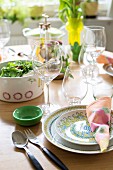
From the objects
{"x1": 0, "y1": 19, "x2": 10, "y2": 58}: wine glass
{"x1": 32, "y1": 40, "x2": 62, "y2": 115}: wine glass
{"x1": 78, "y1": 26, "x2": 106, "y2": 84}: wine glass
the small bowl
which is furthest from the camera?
{"x1": 0, "y1": 19, "x2": 10, "y2": 58}: wine glass

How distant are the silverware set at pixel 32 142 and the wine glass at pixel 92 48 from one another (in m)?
0.55

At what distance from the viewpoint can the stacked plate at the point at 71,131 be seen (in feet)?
2.54

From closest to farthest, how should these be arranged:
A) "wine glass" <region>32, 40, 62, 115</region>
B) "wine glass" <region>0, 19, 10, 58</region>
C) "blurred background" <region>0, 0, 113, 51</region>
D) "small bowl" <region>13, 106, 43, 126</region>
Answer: "small bowl" <region>13, 106, 43, 126</region> < "wine glass" <region>32, 40, 62, 115</region> < "wine glass" <region>0, 19, 10, 58</region> < "blurred background" <region>0, 0, 113, 51</region>

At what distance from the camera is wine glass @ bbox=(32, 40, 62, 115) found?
3.41 ft

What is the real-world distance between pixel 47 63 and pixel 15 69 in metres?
0.14

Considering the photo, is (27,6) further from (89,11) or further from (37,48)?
(37,48)

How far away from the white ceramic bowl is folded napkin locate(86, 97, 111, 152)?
0.28 meters

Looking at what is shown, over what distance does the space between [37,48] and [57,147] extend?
1.42ft

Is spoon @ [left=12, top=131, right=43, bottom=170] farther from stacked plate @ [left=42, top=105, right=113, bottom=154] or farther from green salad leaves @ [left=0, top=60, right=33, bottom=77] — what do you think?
green salad leaves @ [left=0, top=60, right=33, bottom=77]

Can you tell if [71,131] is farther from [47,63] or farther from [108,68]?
[108,68]

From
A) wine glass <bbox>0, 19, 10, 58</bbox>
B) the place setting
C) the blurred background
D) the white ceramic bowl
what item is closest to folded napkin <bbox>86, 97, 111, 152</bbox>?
the place setting

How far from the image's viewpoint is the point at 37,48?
3.58 ft

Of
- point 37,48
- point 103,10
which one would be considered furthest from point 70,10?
point 103,10

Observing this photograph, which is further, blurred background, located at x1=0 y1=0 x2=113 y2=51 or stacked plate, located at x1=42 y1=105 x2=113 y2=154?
blurred background, located at x1=0 y1=0 x2=113 y2=51
